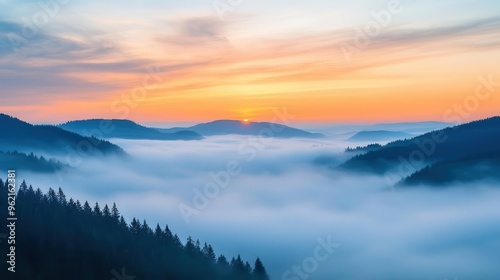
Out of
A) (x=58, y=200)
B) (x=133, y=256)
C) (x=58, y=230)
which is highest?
(x=58, y=200)

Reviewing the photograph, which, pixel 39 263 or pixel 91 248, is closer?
pixel 39 263

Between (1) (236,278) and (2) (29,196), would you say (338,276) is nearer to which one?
(1) (236,278)

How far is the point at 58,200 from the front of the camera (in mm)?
105938

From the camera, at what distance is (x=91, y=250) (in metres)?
87.2

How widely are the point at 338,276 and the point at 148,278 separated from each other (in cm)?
13719

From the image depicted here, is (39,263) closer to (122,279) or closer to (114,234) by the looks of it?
(122,279)

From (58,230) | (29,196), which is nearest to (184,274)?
(58,230)

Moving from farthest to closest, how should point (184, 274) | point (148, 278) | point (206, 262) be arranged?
1. point (206, 262)
2. point (184, 274)
3. point (148, 278)

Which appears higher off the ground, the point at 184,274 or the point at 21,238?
the point at 21,238

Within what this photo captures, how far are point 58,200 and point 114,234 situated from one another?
19.4 m

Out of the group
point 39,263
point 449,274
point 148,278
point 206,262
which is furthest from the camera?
point 449,274

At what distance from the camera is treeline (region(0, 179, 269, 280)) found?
78.2 metres

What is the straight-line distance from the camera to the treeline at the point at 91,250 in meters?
78.2

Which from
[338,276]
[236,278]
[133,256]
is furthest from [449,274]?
[133,256]
